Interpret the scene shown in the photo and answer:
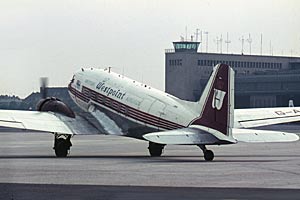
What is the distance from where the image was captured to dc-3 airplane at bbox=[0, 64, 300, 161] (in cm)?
4241

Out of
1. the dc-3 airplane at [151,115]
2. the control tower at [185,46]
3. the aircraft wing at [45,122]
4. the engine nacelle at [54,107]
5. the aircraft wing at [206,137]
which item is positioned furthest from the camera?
the control tower at [185,46]

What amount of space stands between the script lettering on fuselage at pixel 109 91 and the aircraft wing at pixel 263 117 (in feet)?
21.7

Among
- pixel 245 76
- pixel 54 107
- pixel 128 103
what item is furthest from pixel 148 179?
pixel 245 76

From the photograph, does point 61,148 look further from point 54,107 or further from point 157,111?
point 157,111

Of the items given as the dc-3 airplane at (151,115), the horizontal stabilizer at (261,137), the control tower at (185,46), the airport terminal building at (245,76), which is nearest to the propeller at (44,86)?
the dc-3 airplane at (151,115)

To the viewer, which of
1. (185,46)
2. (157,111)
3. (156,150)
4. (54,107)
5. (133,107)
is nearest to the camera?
(157,111)

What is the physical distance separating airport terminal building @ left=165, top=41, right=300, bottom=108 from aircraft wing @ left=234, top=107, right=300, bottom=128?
110 meters

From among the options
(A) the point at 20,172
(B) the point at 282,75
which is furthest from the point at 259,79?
(A) the point at 20,172

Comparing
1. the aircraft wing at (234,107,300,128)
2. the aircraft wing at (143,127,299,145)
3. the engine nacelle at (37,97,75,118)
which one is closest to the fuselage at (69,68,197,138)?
the engine nacelle at (37,97,75,118)

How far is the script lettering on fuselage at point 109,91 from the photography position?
50.6m

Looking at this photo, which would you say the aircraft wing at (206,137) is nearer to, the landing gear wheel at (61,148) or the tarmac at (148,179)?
the tarmac at (148,179)

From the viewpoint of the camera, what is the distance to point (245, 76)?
170 meters

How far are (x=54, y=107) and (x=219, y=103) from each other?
1270 centimetres

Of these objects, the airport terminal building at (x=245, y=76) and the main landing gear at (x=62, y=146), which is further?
the airport terminal building at (x=245, y=76)
